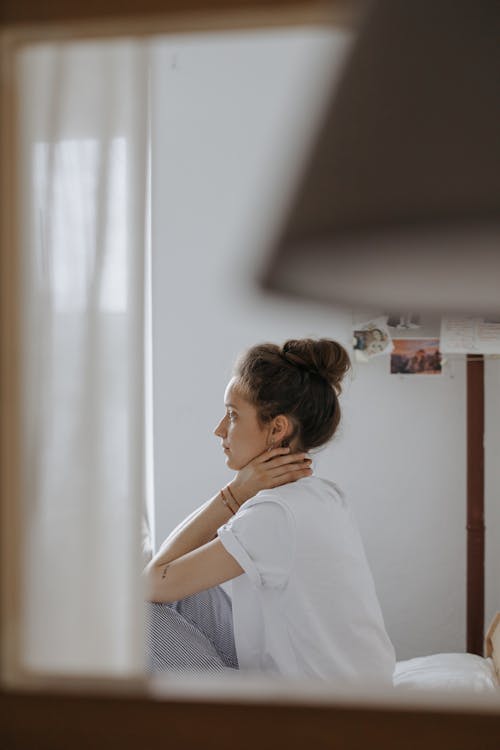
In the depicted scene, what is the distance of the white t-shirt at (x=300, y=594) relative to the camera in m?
1.63

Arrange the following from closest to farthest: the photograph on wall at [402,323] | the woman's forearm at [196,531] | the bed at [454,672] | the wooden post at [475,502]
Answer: the bed at [454,672] < the woman's forearm at [196,531] < the wooden post at [475,502] < the photograph on wall at [402,323]

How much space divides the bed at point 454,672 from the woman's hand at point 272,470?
50 centimetres

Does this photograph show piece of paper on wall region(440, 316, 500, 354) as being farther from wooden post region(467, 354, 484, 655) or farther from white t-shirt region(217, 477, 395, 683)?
white t-shirt region(217, 477, 395, 683)

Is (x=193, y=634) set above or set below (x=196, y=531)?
below

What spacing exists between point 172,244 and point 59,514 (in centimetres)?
221

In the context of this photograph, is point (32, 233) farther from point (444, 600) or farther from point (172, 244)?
→ point (444, 600)

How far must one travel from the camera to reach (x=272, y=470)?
183cm

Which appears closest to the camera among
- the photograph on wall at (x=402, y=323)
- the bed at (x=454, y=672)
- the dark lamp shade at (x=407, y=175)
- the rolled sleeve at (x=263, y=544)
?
the dark lamp shade at (x=407, y=175)

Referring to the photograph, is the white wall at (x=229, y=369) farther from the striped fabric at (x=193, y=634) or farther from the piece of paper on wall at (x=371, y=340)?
the striped fabric at (x=193, y=634)

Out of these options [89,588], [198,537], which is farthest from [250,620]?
[89,588]

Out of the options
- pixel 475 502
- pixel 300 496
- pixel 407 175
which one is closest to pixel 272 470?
pixel 300 496

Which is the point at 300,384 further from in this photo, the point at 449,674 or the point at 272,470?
the point at 449,674

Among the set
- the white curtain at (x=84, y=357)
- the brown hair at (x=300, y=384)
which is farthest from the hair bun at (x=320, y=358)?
the white curtain at (x=84, y=357)

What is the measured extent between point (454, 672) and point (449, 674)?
3 centimetres
